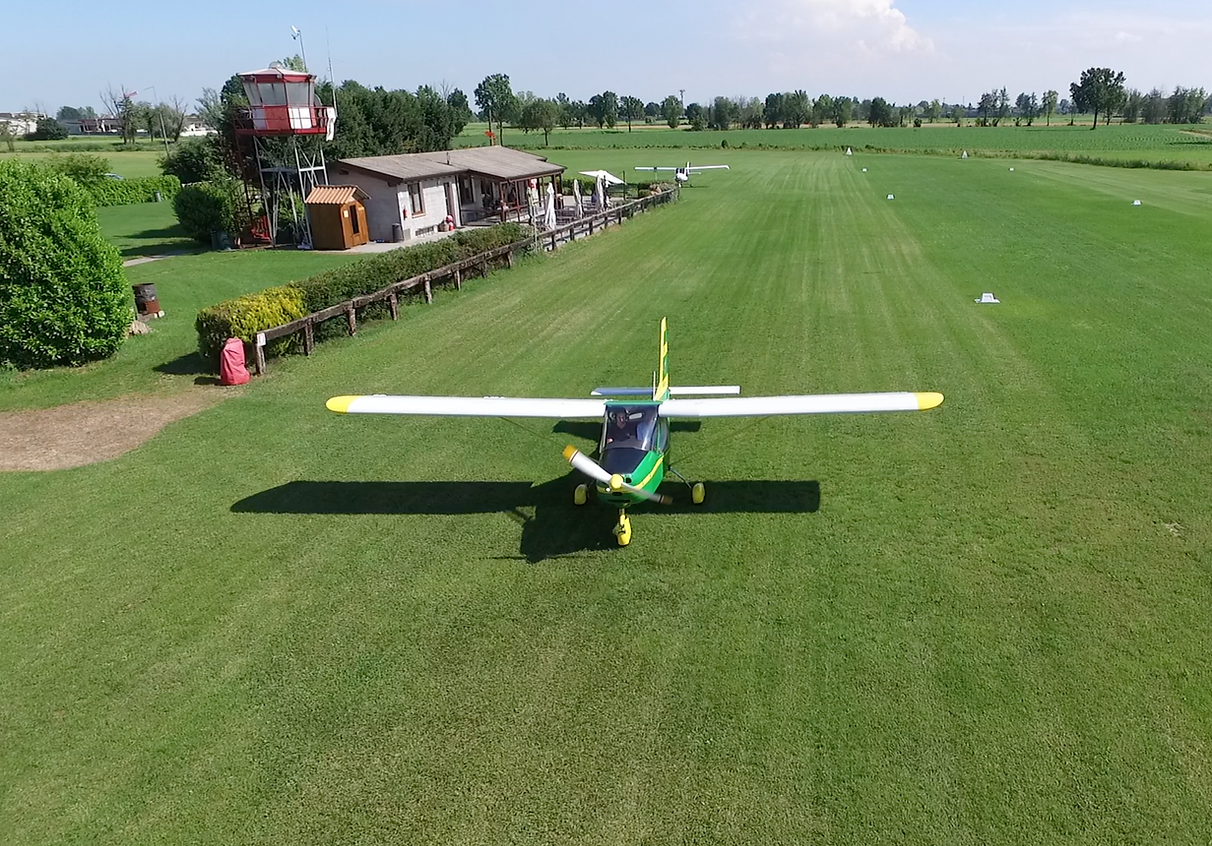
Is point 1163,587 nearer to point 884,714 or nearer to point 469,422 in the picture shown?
point 884,714

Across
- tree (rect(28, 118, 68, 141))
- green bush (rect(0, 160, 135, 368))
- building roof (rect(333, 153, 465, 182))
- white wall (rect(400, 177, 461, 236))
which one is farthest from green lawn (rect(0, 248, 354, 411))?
tree (rect(28, 118, 68, 141))

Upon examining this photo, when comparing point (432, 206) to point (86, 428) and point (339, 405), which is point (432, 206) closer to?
point (86, 428)

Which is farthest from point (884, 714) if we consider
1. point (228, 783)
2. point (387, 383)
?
point (387, 383)

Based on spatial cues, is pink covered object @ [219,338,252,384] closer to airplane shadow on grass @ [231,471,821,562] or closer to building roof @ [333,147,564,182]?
airplane shadow on grass @ [231,471,821,562]

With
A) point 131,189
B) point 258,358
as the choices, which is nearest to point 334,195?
point 258,358

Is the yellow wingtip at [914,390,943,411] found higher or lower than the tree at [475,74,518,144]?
lower

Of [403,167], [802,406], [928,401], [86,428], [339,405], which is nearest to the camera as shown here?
[928,401]
